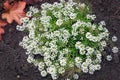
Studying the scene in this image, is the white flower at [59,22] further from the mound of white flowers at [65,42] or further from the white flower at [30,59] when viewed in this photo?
the white flower at [30,59]

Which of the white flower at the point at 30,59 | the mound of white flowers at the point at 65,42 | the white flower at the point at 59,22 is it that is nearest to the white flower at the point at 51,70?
the mound of white flowers at the point at 65,42

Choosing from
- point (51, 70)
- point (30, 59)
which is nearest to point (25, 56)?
point (30, 59)

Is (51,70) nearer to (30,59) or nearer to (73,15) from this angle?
(30,59)

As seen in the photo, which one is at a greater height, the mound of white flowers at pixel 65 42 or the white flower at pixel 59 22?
the white flower at pixel 59 22

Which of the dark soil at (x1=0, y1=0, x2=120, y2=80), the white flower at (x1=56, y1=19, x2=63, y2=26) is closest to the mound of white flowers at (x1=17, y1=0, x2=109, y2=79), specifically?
the white flower at (x1=56, y1=19, x2=63, y2=26)

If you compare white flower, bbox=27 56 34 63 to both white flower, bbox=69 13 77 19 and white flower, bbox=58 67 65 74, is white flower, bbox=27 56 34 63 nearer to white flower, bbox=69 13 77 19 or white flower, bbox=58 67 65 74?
white flower, bbox=58 67 65 74

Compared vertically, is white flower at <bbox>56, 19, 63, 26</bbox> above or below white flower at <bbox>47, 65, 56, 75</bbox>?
above
